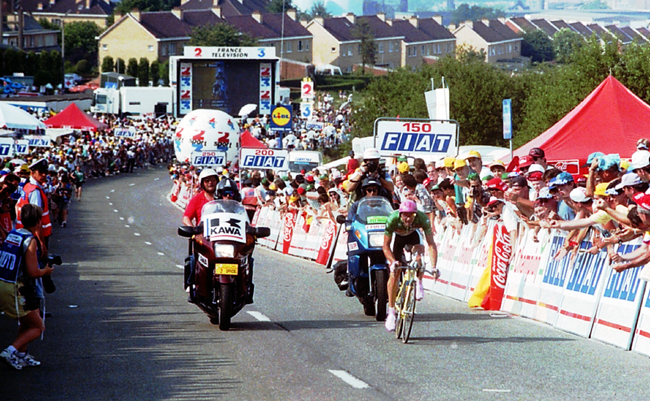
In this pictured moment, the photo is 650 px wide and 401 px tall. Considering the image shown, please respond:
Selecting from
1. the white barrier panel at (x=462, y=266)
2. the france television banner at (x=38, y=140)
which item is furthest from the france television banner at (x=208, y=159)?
the white barrier panel at (x=462, y=266)

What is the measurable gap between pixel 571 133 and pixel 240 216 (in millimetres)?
11352

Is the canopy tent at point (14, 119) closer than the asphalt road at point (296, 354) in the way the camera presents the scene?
No

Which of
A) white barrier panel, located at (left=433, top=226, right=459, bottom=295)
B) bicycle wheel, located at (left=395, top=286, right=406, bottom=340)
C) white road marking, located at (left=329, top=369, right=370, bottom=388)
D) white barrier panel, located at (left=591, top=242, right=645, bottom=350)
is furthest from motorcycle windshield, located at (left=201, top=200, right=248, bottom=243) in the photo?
white barrier panel, located at (left=433, top=226, right=459, bottom=295)

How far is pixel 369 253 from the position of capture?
12.7 metres

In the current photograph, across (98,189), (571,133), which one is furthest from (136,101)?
(571,133)

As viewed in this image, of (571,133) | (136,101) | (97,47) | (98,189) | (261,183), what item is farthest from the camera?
(97,47)

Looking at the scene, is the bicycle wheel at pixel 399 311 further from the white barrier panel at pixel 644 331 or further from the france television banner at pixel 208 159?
the france television banner at pixel 208 159

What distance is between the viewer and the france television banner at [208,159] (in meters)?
43.7

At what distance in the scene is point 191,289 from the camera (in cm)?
1248

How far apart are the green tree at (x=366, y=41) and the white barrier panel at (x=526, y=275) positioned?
15171cm

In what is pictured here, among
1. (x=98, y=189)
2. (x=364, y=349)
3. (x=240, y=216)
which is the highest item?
(x=240, y=216)

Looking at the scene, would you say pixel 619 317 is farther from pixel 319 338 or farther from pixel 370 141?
pixel 370 141

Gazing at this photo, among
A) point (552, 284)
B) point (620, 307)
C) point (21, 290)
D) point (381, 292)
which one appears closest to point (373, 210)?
point (381, 292)

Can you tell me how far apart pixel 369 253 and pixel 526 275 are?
6.63 feet
